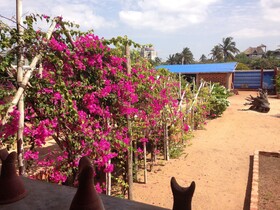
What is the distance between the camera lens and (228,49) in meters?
55.7

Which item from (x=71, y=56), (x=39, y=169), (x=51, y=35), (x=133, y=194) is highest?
(x=51, y=35)

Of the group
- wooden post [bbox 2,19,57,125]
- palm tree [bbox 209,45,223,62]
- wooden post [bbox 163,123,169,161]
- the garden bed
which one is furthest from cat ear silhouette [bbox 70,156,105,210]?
palm tree [bbox 209,45,223,62]

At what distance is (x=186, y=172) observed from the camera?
6.43m

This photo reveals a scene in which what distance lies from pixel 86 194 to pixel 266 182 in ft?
19.7

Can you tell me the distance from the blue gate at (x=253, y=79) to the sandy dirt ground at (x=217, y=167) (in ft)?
54.5

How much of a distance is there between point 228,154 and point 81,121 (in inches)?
218

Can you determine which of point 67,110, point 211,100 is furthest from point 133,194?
point 211,100

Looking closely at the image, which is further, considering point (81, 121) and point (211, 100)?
point (211, 100)

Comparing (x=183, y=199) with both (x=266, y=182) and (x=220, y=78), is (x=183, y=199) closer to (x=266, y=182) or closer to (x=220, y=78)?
(x=266, y=182)

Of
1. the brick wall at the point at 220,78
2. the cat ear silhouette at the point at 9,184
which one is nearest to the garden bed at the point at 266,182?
the cat ear silhouette at the point at 9,184

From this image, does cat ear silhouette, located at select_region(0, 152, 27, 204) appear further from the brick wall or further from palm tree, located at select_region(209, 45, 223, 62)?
palm tree, located at select_region(209, 45, 223, 62)

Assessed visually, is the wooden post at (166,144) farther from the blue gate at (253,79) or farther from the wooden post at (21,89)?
the blue gate at (253,79)

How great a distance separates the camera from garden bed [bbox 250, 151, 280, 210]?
474 centimetres

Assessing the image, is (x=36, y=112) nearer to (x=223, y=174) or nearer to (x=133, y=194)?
(x=133, y=194)
